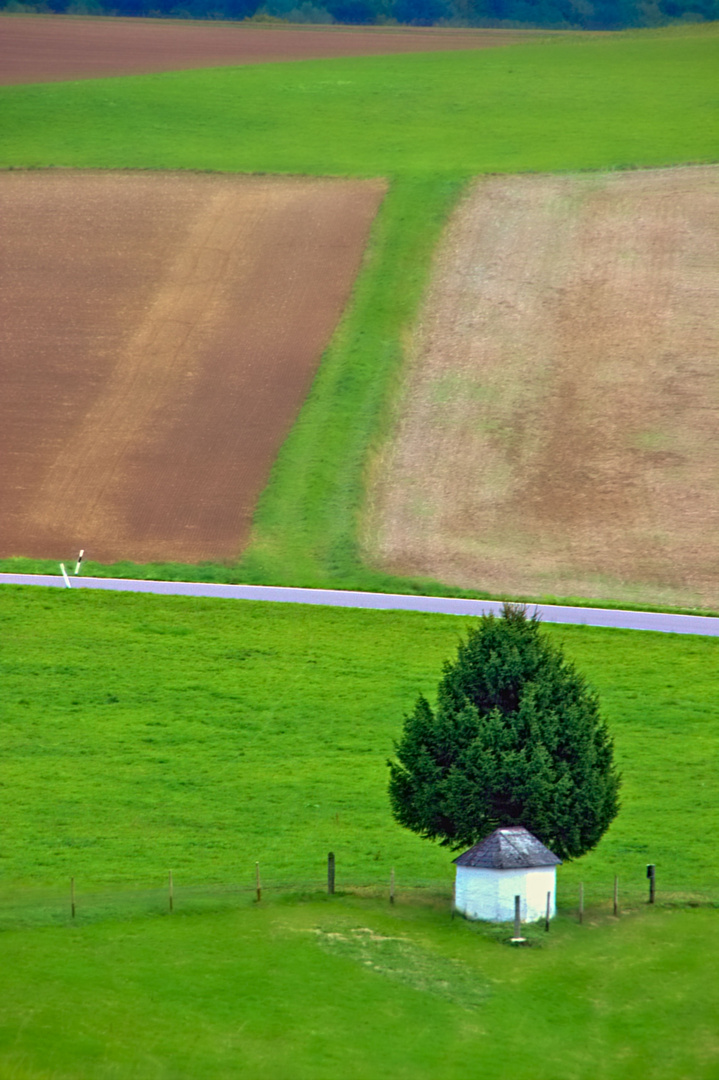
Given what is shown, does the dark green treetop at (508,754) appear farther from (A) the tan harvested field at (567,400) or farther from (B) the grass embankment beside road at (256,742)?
(A) the tan harvested field at (567,400)

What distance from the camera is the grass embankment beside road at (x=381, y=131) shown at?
239ft

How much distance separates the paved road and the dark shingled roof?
21455 mm

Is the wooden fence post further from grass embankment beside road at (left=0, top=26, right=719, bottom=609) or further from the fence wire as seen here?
grass embankment beside road at (left=0, top=26, right=719, bottom=609)

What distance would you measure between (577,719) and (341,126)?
238 ft

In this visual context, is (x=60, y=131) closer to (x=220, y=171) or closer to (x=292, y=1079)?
(x=220, y=171)

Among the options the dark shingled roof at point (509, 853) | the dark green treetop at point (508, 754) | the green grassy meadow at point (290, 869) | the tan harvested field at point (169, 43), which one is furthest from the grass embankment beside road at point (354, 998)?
the tan harvested field at point (169, 43)

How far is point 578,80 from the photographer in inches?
4294

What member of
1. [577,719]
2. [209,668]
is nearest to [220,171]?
[209,668]

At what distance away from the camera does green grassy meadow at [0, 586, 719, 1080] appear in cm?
2834

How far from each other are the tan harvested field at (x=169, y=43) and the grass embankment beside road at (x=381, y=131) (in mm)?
3190

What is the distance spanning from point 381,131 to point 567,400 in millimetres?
35420

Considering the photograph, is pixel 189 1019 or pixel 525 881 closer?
pixel 189 1019

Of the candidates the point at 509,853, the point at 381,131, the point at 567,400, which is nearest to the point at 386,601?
the point at 567,400

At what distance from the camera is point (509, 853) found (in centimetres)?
3259
